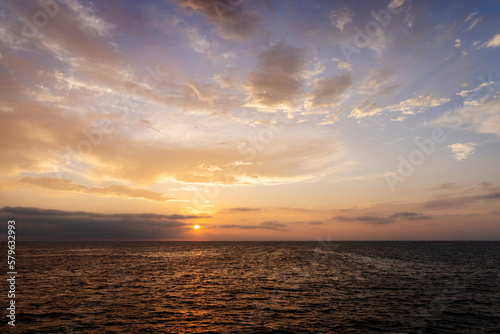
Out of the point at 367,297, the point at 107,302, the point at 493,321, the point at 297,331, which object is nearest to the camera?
the point at 297,331

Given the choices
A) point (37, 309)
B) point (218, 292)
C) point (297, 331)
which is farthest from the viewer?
point (218, 292)

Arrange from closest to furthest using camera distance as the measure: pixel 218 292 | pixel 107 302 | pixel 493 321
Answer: pixel 493 321
pixel 107 302
pixel 218 292

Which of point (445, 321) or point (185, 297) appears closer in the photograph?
point (445, 321)

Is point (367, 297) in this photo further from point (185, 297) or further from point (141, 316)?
point (141, 316)

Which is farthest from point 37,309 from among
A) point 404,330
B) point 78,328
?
point 404,330

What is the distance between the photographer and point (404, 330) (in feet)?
97.2

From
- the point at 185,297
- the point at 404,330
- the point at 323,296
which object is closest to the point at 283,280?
the point at 323,296

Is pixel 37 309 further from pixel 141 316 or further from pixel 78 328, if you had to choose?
pixel 141 316

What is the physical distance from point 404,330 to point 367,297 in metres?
14.4

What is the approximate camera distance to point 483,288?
50938 millimetres

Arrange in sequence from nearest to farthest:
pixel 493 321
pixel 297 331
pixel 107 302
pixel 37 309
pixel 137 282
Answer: pixel 297 331
pixel 493 321
pixel 37 309
pixel 107 302
pixel 137 282

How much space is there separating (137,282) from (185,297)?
17612mm

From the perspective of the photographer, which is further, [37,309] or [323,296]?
[323,296]

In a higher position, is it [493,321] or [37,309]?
[493,321]
